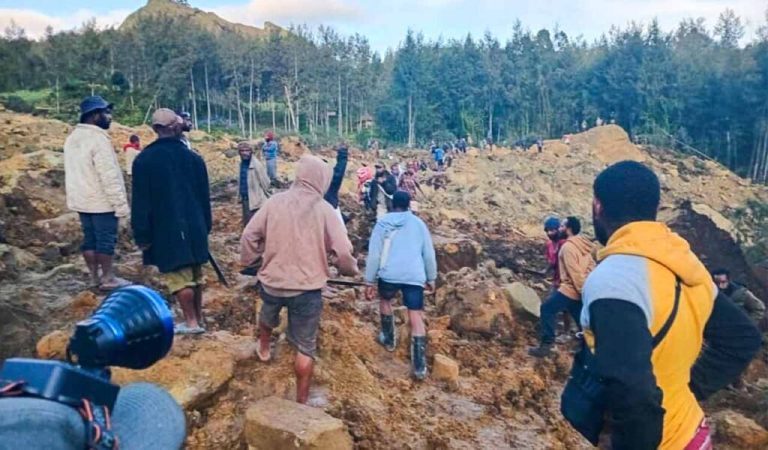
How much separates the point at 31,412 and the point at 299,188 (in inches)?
123

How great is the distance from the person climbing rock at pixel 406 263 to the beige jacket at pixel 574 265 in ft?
4.60

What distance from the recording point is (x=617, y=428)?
188 cm

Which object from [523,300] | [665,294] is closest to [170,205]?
[665,294]

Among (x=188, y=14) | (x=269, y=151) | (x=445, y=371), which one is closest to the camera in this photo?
(x=445, y=371)

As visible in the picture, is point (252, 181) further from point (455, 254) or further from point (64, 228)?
point (455, 254)

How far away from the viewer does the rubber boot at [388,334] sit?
236 inches

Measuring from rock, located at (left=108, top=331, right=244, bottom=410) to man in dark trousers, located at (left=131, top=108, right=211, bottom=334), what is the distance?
40 centimetres

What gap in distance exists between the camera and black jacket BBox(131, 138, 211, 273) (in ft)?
13.7

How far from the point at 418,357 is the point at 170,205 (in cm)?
236

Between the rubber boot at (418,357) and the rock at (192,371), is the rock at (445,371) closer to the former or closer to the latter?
the rubber boot at (418,357)

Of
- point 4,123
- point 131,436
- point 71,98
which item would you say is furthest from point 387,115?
point 131,436

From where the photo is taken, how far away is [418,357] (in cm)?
557

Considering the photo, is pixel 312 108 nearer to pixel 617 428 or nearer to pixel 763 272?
pixel 763 272

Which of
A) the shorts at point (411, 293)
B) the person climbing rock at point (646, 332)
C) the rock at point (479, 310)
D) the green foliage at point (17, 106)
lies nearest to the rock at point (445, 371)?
the shorts at point (411, 293)
